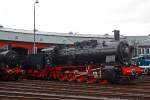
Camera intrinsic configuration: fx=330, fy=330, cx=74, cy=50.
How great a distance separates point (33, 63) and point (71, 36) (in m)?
35.8

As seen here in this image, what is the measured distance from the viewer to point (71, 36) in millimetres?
63188

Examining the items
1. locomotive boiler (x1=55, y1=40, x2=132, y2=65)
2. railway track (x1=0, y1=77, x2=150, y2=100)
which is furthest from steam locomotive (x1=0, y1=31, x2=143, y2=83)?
railway track (x1=0, y1=77, x2=150, y2=100)

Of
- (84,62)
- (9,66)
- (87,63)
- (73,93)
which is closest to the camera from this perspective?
(73,93)

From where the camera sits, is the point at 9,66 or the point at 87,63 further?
the point at 9,66

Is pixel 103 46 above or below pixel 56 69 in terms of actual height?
above

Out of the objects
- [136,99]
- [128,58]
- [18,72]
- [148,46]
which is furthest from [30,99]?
[148,46]

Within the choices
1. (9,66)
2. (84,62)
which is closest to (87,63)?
(84,62)

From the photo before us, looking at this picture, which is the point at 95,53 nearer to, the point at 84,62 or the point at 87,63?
the point at 87,63

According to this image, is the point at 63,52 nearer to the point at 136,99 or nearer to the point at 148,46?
the point at 136,99

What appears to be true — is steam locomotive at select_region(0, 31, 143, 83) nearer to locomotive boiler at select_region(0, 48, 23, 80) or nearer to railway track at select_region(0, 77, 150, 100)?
locomotive boiler at select_region(0, 48, 23, 80)

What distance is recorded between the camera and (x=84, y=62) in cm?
2417

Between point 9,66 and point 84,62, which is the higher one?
point 84,62

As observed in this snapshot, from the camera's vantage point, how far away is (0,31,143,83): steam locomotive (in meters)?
21.6

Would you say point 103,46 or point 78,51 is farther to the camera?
point 78,51
